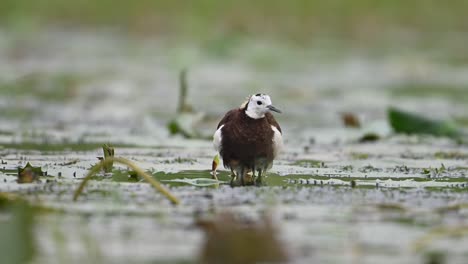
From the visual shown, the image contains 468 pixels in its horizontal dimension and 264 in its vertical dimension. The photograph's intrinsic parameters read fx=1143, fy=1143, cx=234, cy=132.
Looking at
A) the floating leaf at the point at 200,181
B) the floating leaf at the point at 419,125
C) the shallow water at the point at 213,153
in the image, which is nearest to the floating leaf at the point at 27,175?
the shallow water at the point at 213,153

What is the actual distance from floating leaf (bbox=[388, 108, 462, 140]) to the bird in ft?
11.3

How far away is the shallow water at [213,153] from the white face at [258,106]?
19.8 inches

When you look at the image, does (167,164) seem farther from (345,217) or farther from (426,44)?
(426,44)

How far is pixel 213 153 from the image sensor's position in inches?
402

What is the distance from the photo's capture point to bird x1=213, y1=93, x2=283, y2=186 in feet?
26.5

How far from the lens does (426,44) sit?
76.3 feet

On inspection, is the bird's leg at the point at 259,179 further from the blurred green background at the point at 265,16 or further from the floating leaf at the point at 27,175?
the blurred green background at the point at 265,16

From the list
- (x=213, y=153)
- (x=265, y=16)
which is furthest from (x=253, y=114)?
(x=265, y=16)

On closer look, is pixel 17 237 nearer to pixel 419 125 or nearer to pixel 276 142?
pixel 276 142

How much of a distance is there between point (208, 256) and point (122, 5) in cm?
1926

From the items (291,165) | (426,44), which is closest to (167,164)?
(291,165)

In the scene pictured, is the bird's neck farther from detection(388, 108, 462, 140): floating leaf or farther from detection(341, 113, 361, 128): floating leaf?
detection(341, 113, 361, 128): floating leaf

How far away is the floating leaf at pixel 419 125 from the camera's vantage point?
→ 37.5 ft

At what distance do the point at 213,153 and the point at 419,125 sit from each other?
241 centimetres
